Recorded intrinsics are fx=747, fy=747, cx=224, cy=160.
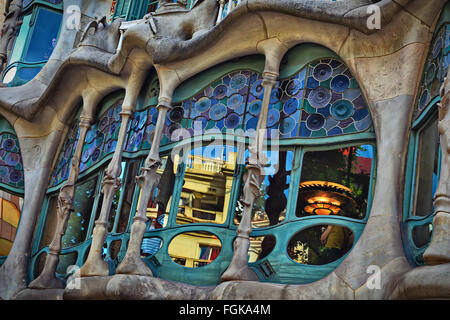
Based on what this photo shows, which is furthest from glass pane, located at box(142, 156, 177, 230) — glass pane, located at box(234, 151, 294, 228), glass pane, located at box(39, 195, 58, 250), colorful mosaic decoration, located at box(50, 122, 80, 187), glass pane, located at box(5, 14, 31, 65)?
glass pane, located at box(5, 14, 31, 65)

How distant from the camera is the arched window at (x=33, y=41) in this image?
13.5 metres

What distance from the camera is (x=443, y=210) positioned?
6719mm

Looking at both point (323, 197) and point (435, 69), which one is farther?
point (323, 197)

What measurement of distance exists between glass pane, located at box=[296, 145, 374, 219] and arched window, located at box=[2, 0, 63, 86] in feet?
22.1

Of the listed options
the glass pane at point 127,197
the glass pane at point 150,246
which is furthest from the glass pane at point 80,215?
the glass pane at point 150,246

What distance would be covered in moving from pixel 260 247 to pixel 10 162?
5776mm

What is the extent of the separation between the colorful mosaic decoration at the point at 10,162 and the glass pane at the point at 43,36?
5.65 ft

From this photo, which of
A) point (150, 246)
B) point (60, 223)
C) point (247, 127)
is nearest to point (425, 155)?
point (247, 127)

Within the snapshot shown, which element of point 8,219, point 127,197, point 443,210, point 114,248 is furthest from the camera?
point 8,219

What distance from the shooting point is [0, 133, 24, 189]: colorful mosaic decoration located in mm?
12453

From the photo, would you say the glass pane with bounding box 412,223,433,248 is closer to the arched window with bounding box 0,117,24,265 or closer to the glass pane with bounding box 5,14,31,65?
the arched window with bounding box 0,117,24,265

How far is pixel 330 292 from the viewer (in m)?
7.61

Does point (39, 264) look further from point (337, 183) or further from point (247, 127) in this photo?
point (337, 183)

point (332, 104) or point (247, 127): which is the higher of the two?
point (332, 104)
